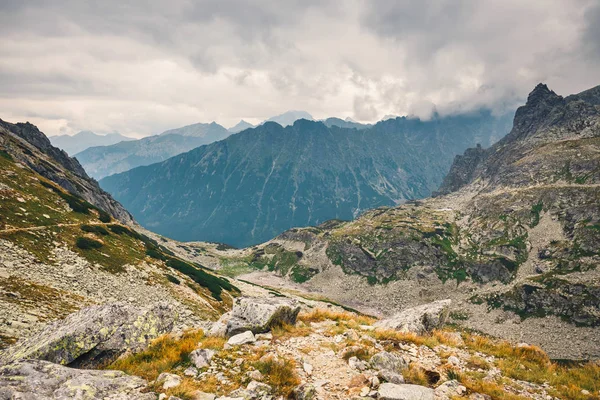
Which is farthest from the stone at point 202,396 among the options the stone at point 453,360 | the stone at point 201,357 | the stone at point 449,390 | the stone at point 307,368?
the stone at point 453,360

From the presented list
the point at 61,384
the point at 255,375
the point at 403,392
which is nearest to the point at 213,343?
the point at 255,375

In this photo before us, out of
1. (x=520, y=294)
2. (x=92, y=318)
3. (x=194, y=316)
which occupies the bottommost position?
(x=520, y=294)

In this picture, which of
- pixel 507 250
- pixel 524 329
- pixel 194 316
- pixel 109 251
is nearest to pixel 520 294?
pixel 524 329

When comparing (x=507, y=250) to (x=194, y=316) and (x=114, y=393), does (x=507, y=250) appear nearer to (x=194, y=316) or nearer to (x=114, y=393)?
(x=194, y=316)

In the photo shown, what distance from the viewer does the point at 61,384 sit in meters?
10.3

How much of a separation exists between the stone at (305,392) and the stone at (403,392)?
90.8 inches

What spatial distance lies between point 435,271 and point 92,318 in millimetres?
183010

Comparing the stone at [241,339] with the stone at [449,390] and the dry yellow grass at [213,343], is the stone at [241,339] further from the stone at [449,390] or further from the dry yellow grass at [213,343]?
the stone at [449,390]

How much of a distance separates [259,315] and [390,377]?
8310 mm

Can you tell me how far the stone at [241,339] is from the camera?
14.8m

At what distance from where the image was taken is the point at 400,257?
18662cm

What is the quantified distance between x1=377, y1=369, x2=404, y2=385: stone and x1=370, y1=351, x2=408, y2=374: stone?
66cm

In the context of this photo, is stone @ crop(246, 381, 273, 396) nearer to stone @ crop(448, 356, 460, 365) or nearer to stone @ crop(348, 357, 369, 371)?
stone @ crop(348, 357, 369, 371)

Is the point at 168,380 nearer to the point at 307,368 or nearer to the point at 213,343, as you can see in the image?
the point at 213,343
